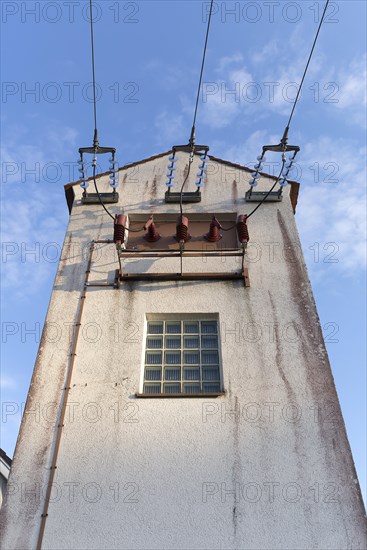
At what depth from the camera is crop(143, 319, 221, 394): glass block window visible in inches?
334

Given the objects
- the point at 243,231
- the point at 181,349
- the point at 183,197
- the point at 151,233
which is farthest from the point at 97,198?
the point at 181,349

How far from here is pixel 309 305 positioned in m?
9.42

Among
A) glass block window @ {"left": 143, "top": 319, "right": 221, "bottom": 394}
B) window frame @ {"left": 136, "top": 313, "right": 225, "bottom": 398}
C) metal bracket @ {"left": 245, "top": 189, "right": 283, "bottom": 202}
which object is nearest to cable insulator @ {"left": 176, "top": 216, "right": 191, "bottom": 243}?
window frame @ {"left": 136, "top": 313, "right": 225, "bottom": 398}

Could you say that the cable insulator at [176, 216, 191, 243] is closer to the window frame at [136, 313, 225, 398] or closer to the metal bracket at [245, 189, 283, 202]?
the window frame at [136, 313, 225, 398]

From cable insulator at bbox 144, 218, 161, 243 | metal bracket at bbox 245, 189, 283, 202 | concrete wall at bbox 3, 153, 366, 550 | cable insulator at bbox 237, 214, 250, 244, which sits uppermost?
metal bracket at bbox 245, 189, 283, 202

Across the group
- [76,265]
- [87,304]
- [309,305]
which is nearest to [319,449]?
[309,305]

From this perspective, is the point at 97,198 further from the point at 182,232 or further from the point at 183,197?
the point at 182,232

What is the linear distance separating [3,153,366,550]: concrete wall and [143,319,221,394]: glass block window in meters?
0.22

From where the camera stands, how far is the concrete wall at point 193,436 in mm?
6777

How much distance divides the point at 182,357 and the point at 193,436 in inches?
60.6

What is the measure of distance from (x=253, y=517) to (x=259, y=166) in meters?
7.20

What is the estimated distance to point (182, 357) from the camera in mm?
8867

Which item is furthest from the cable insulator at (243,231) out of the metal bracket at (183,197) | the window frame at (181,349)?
the metal bracket at (183,197)

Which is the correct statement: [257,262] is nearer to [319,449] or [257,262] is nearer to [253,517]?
[319,449]
